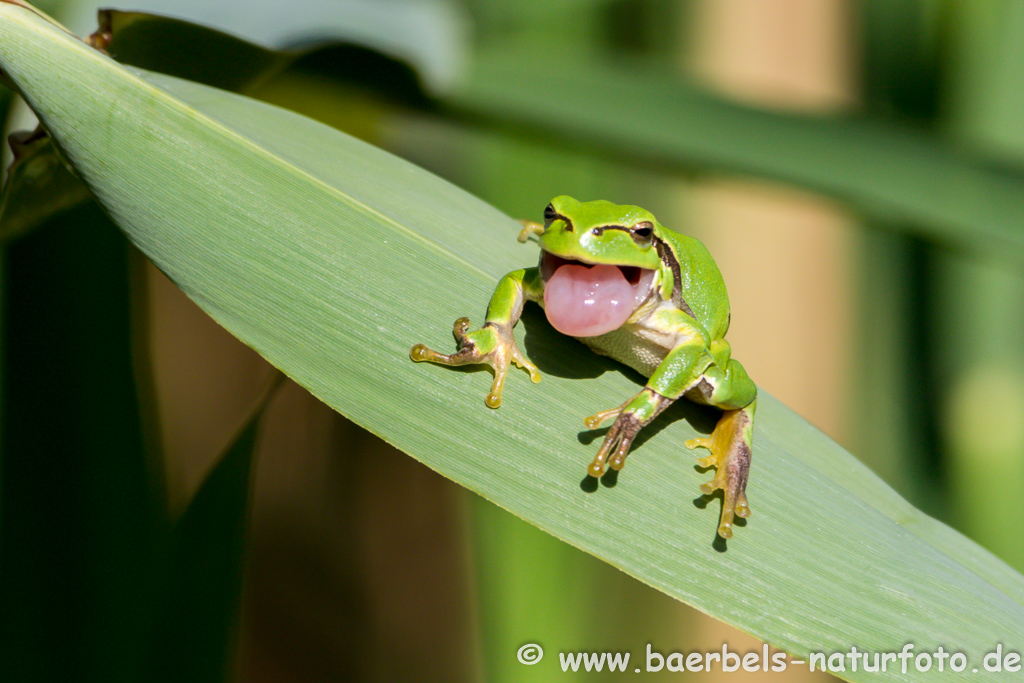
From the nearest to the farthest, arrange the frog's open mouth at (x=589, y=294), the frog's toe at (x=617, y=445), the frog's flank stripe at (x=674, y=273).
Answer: the frog's toe at (x=617, y=445) → the frog's open mouth at (x=589, y=294) → the frog's flank stripe at (x=674, y=273)

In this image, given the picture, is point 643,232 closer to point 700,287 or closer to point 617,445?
point 700,287

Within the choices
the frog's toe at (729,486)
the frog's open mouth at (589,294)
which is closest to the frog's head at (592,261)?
the frog's open mouth at (589,294)

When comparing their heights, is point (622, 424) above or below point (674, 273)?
below

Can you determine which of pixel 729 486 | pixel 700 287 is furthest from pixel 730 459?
pixel 700 287

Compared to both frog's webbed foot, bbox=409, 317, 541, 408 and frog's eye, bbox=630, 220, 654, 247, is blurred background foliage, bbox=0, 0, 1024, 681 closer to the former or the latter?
frog's webbed foot, bbox=409, 317, 541, 408

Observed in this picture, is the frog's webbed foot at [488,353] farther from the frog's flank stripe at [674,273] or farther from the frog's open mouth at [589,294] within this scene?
the frog's flank stripe at [674,273]

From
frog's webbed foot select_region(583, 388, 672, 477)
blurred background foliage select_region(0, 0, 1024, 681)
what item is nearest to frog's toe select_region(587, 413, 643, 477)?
frog's webbed foot select_region(583, 388, 672, 477)

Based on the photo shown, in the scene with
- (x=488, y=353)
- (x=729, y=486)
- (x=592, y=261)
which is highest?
(x=592, y=261)

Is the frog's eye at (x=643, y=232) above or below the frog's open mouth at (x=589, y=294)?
above
